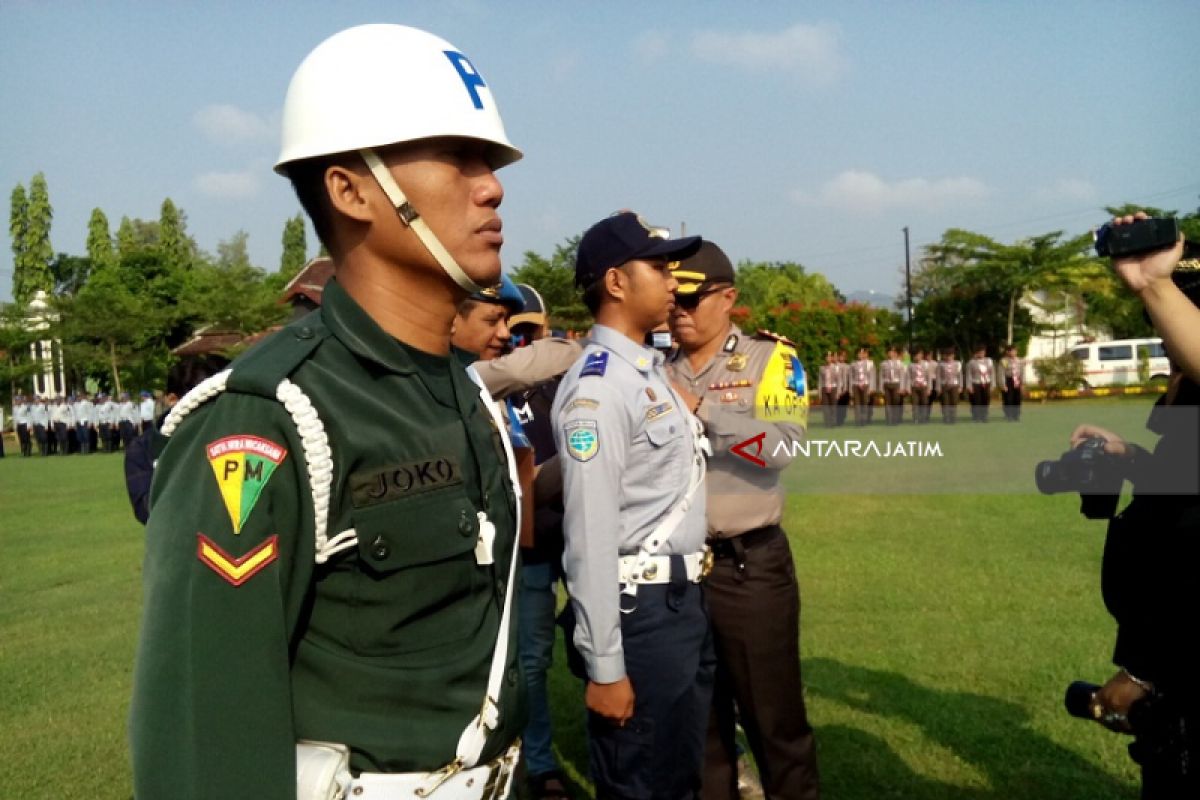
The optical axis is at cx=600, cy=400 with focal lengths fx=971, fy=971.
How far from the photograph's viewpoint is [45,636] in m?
7.32

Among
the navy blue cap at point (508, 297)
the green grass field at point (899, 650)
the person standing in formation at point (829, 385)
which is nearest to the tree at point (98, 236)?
the person standing in formation at point (829, 385)

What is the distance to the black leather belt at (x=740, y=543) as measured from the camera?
12.9 feet

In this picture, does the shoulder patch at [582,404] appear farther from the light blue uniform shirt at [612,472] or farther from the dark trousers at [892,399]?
the dark trousers at [892,399]

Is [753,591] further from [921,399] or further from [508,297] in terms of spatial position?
[921,399]

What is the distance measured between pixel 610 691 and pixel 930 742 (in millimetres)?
2475

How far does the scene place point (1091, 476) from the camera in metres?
2.72

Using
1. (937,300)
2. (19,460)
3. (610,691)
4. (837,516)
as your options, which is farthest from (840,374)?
(610,691)

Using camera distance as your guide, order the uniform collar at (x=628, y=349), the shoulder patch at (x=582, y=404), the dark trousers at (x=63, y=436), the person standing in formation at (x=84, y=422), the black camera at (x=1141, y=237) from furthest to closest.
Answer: the person standing in formation at (x=84, y=422) < the dark trousers at (x=63, y=436) < the uniform collar at (x=628, y=349) < the shoulder patch at (x=582, y=404) < the black camera at (x=1141, y=237)

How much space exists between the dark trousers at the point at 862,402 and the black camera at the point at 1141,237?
1195 inches

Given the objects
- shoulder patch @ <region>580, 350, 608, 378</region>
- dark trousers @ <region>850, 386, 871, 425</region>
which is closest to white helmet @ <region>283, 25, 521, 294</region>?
shoulder patch @ <region>580, 350, 608, 378</region>

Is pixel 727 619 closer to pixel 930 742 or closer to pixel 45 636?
pixel 930 742

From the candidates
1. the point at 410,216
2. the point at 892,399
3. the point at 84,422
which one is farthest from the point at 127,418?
the point at 410,216

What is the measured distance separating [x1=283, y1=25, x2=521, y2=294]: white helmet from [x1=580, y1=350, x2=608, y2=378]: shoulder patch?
1531mm

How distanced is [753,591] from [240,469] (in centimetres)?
287
